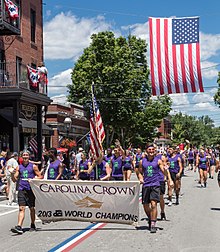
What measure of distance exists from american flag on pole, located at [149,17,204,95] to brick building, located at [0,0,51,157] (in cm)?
710

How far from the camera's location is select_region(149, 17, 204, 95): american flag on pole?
16.2 metres

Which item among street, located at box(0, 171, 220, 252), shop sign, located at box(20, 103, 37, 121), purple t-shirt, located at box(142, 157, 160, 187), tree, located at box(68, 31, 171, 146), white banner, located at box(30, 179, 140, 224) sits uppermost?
tree, located at box(68, 31, 171, 146)

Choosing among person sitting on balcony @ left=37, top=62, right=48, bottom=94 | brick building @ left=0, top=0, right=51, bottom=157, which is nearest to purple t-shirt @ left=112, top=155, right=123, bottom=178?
brick building @ left=0, top=0, right=51, bottom=157

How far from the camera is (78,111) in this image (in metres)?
40.4

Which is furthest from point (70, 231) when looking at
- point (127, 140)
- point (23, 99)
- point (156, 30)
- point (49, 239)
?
point (127, 140)

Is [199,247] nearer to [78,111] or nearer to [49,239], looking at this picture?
[49,239]

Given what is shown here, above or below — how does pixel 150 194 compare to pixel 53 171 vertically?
below

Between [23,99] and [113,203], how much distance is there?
1275 cm

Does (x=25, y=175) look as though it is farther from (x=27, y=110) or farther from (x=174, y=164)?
(x=27, y=110)

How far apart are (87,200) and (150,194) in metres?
1.37

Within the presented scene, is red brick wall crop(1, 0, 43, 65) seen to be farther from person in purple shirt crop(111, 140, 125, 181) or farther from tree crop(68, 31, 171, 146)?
person in purple shirt crop(111, 140, 125, 181)

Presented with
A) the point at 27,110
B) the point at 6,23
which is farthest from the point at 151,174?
the point at 27,110

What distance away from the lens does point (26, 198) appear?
9.73 m

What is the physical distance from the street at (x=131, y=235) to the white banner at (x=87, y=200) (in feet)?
0.93
